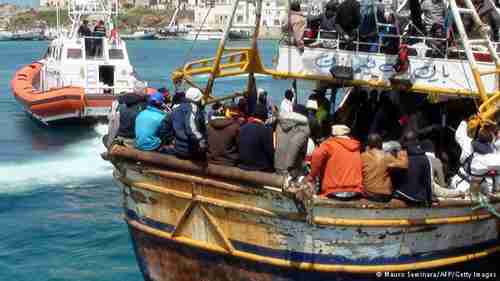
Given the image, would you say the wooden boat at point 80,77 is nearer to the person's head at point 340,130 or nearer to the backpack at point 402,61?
the backpack at point 402,61

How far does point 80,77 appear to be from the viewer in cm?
3148

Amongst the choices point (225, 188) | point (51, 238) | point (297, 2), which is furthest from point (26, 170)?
point (225, 188)

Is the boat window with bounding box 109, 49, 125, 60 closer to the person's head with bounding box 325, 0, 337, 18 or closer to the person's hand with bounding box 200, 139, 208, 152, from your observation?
the person's head with bounding box 325, 0, 337, 18

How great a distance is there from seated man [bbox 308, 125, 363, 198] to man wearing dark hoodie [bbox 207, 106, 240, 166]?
1118mm

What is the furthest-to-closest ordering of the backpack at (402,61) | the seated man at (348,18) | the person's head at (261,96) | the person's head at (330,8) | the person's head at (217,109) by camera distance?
the person's head at (217,109)
the person's head at (261,96)
the person's head at (330,8)
the seated man at (348,18)
the backpack at (402,61)

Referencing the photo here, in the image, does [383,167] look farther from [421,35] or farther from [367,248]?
[421,35]

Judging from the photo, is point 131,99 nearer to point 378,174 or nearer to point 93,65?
point 378,174

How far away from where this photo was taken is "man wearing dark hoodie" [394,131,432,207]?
955 centimetres

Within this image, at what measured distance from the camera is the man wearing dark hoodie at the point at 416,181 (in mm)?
9555

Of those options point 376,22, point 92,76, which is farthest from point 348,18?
point 92,76

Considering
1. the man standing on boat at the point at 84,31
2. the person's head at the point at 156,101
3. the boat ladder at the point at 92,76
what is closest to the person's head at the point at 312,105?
the person's head at the point at 156,101

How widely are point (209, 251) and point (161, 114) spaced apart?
2033 mm

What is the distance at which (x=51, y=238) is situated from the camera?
16469mm

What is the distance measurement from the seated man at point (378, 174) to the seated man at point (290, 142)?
85 cm
